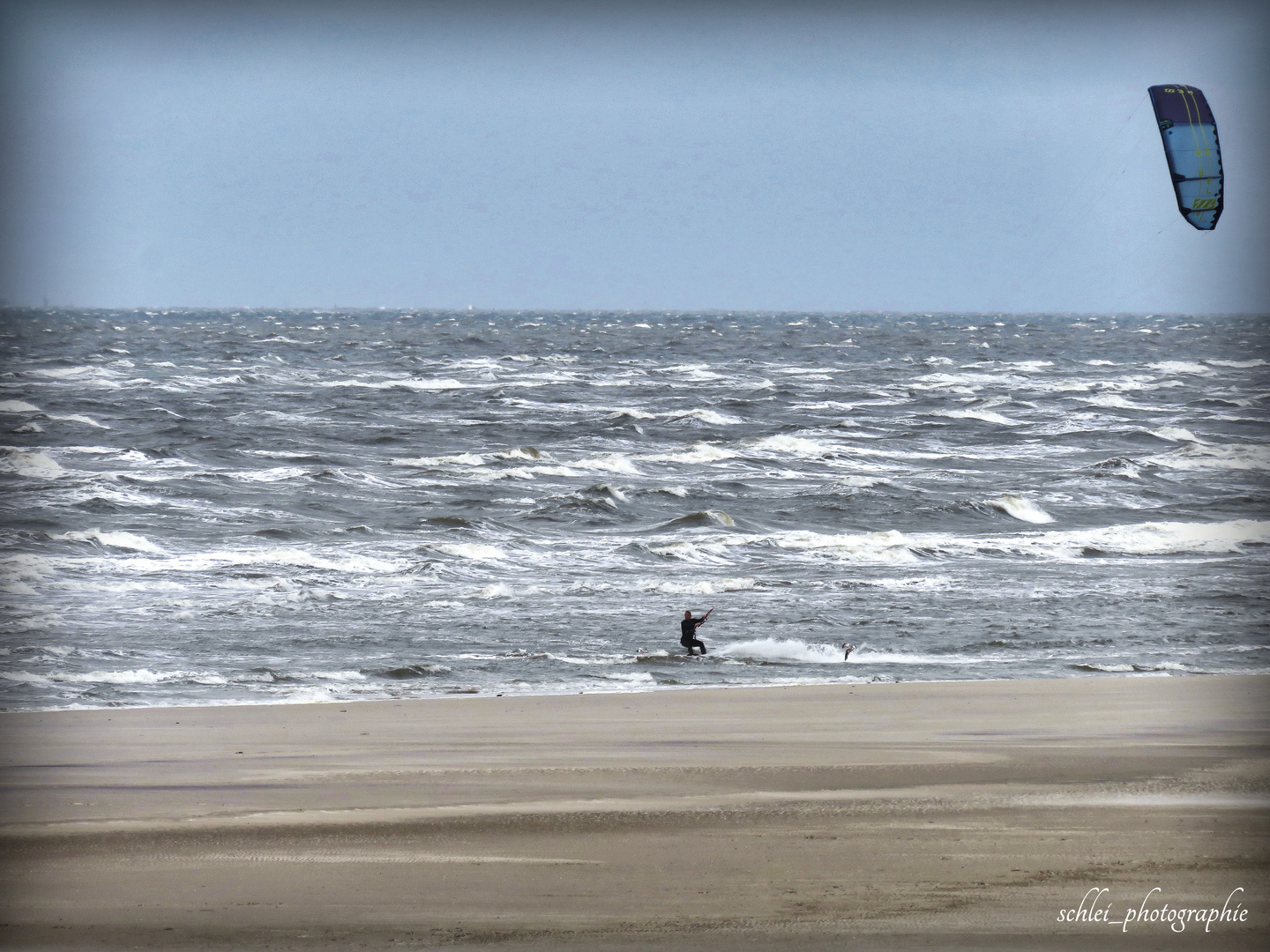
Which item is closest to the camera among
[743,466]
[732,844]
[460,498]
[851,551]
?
[732,844]

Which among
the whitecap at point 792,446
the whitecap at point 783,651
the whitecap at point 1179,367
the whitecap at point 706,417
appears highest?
the whitecap at point 1179,367

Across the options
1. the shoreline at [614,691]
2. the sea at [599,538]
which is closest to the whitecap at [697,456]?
the sea at [599,538]

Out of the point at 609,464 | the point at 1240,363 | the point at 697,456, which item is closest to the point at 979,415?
the point at 697,456

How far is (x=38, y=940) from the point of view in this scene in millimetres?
4730

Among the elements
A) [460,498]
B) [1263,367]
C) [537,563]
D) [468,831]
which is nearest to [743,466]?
[460,498]

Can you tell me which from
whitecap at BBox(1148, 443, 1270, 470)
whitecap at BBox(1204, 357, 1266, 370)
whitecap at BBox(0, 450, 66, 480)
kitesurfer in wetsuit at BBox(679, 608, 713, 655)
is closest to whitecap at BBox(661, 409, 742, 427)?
whitecap at BBox(1148, 443, 1270, 470)

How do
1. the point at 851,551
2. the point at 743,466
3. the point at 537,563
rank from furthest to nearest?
1. the point at 743,466
2. the point at 851,551
3. the point at 537,563

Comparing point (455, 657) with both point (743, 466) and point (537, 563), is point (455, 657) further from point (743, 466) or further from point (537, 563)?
point (743, 466)

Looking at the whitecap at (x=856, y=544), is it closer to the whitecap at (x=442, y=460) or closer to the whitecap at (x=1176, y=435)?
the whitecap at (x=442, y=460)

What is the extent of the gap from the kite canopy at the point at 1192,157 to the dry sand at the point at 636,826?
13.7 ft

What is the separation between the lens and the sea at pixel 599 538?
35.3 ft

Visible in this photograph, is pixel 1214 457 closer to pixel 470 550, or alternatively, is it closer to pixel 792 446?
pixel 792 446

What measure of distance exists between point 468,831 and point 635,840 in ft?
2.59

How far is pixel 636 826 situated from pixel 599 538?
39.4 feet
